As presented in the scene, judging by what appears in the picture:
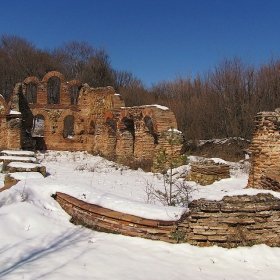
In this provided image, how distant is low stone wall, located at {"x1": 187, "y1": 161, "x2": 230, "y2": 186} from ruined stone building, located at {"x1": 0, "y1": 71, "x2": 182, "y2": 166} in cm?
260

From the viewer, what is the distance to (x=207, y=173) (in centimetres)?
962

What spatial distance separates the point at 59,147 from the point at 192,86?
10562 mm

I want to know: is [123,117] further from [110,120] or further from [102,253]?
[102,253]

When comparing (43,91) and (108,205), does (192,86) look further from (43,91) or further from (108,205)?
(108,205)

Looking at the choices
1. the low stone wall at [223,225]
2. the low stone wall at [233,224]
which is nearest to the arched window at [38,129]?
the low stone wall at [223,225]

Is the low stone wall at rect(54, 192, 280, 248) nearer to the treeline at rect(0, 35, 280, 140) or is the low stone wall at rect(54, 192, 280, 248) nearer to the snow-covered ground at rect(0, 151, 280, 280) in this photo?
the snow-covered ground at rect(0, 151, 280, 280)

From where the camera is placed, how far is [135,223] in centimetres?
421

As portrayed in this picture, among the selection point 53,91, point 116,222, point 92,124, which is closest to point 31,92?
point 53,91

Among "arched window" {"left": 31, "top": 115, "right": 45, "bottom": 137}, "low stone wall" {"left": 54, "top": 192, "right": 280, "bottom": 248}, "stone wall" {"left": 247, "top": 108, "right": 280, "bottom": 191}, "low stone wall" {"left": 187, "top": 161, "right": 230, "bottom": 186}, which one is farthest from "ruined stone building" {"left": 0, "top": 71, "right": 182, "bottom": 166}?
"arched window" {"left": 31, "top": 115, "right": 45, "bottom": 137}

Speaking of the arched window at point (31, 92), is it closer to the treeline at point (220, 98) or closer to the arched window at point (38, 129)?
the arched window at point (38, 129)

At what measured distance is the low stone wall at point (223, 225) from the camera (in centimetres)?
390

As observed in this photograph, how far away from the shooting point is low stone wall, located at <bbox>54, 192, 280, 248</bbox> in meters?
3.90

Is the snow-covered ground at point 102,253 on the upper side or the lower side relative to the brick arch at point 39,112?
lower

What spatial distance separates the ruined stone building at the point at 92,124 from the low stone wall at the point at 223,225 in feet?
26.8
